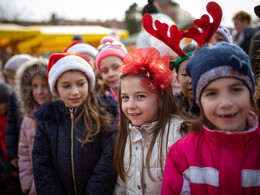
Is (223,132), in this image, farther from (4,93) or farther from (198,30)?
(4,93)

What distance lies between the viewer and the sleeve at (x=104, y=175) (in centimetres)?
198

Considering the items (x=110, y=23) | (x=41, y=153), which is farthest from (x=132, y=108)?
(x=110, y=23)

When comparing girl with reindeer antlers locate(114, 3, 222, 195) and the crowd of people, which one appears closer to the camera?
the crowd of people

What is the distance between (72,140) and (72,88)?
1.74ft

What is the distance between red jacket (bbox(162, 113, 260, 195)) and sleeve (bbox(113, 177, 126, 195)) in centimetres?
64

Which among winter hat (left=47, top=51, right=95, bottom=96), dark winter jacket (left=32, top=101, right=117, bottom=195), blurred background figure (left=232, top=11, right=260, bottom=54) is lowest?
dark winter jacket (left=32, top=101, right=117, bottom=195)

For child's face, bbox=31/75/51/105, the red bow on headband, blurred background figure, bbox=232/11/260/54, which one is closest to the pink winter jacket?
child's face, bbox=31/75/51/105

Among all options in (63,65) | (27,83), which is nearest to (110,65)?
(63,65)

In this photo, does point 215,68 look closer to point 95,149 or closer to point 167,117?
point 167,117

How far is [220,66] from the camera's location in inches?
50.5

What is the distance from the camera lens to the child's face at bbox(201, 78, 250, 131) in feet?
4.17

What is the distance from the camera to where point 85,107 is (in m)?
2.23

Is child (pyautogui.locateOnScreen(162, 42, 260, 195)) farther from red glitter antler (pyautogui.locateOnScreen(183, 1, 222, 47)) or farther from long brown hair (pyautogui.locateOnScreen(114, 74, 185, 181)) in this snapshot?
long brown hair (pyautogui.locateOnScreen(114, 74, 185, 181))

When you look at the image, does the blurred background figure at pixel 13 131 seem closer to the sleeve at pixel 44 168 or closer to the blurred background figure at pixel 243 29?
the sleeve at pixel 44 168
